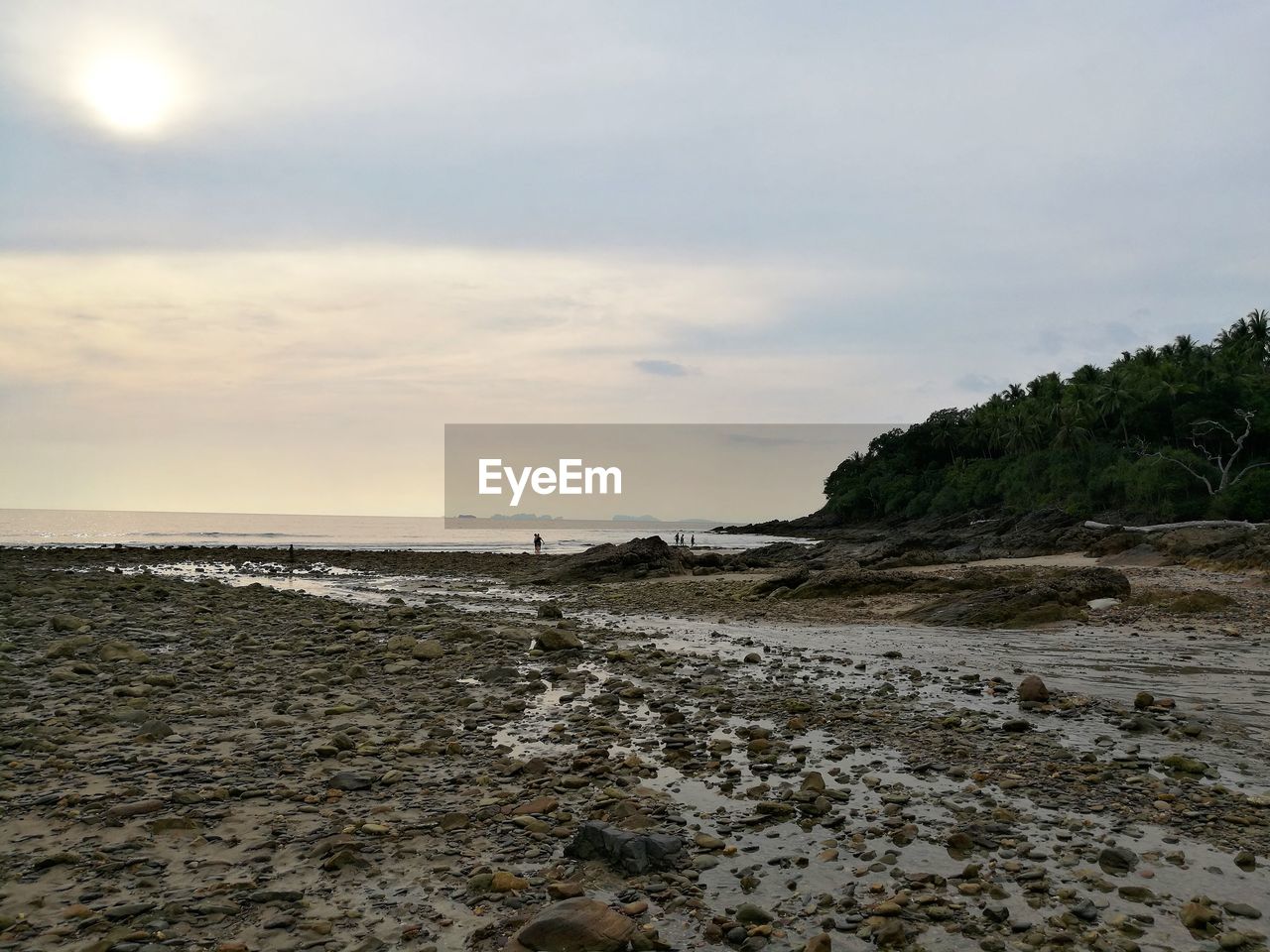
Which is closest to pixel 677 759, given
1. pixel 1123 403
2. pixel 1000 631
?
pixel 1000 631

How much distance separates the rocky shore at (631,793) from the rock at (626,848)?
0.02 meters

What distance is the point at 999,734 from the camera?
895cm

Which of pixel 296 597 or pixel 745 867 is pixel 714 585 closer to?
pixel 296 597

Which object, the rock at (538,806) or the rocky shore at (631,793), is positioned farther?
the rock at (538,806)

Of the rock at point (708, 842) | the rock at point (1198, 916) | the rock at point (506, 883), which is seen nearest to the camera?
the rock at point (1198, 916)

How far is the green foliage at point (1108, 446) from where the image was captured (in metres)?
68.0

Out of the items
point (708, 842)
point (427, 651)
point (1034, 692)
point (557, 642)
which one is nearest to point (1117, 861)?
point (708, 842)

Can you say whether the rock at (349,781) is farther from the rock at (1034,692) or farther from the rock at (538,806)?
the rock at (1034,692)

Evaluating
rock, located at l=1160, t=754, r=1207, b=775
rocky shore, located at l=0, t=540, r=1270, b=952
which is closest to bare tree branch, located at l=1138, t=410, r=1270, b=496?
rocky shore, located at l=0, t=540, r=1270, b=952

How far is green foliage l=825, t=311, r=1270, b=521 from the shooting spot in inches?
2677

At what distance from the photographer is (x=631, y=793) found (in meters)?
7.20

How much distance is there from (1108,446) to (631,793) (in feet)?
301

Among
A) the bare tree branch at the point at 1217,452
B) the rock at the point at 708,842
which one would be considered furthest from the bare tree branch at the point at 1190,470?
the rock at the point at 708,842

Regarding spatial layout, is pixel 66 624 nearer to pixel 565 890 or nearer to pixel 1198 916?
pixel 565 890
